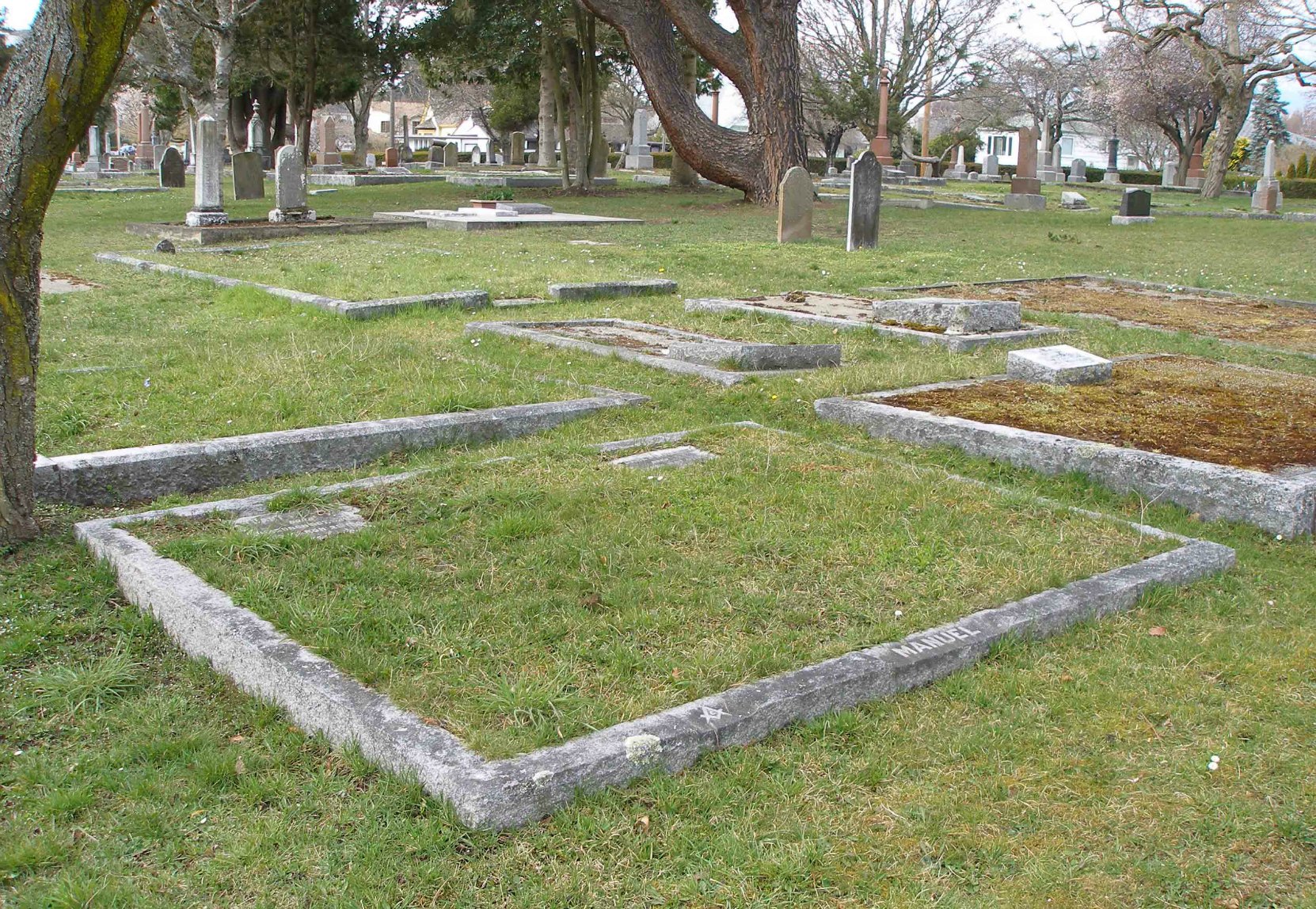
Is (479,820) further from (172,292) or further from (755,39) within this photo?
(755,39)

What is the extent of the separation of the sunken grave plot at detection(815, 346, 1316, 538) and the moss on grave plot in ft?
2.09

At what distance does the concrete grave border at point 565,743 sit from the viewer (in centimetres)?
278

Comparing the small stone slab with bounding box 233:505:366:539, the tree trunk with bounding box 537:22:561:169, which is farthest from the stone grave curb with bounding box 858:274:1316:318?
the tree trunk with bounding box 537:22:561:169

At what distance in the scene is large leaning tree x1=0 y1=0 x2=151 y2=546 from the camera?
4.15 meters

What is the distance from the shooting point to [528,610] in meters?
3.80

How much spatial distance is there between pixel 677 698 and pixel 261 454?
2901 mm

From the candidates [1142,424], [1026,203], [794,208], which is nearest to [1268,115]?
[1026,203]

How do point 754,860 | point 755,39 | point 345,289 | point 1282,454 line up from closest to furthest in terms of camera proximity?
point 754,860, point 1282,454, point 345,289, point 755,39

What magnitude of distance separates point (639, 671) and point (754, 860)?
866mm

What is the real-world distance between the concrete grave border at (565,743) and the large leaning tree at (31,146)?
0.43 meters

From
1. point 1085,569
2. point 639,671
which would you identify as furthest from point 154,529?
point 1085,569

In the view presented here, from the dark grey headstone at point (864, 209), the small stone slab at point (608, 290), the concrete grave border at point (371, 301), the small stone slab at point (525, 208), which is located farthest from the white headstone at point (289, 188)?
the small stone slab at point (608, 290)

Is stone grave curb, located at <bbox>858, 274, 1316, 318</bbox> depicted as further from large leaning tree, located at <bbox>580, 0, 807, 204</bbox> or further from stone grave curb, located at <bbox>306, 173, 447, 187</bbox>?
stone grave curb, located at <bbox>306, 173, 447, 187</bbox>

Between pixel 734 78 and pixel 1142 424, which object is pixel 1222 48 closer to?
pixel 734 78
